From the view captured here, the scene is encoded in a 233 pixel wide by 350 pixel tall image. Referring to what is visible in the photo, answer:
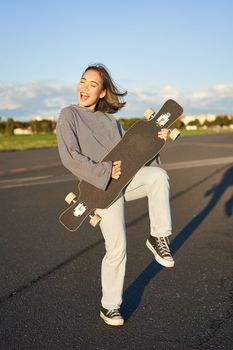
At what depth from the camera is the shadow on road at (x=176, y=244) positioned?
410 cm

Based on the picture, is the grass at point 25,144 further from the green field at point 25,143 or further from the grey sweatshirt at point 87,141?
the grey sweatshirt at point 87,141

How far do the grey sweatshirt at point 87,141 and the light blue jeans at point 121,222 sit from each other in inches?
10.5

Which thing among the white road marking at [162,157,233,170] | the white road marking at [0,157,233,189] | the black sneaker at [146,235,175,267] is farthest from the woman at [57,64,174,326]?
the white road marking at [162,157,233,170]

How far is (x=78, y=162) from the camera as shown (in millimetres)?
3410

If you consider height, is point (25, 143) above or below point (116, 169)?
below

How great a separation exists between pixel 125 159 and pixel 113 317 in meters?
1.18

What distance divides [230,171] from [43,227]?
8.02 metres

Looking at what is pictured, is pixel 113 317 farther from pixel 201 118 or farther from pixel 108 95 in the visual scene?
pixel 201 118

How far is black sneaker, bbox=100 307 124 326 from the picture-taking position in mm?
3574

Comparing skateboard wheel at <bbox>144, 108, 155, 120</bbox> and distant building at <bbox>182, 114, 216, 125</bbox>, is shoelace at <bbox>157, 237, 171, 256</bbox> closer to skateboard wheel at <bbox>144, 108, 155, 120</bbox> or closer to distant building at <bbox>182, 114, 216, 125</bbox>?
skateboard wheel at <bbox>144, 108, 155, 120</bbox>

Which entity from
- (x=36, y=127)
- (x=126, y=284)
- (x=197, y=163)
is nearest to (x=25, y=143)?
(x=197, y=163)

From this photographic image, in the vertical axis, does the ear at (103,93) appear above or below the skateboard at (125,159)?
above

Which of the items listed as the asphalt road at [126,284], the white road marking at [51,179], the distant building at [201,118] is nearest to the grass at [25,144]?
the white road marking at [51,179]

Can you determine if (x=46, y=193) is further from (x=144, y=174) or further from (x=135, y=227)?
(x=144, y=174)
